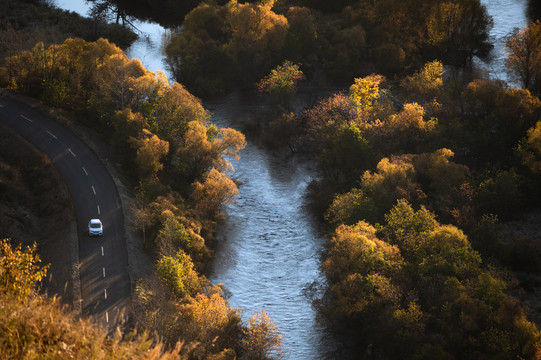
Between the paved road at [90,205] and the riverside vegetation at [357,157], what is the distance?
3.04 metres

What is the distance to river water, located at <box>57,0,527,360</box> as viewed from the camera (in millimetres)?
64562

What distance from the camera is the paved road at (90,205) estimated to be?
197ft

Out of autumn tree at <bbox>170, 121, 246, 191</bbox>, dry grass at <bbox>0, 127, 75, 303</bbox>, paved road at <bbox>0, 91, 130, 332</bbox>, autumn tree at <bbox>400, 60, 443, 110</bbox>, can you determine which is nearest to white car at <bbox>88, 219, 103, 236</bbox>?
paved road at <bbox>0, 91, 130, 332</bbox>

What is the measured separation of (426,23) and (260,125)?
130 feet

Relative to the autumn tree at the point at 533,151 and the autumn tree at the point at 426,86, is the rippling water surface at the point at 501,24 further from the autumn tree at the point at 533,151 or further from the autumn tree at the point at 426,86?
the autumn tree at the point at 533,151

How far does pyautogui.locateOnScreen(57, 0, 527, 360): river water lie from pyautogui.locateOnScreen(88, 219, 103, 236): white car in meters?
14.0

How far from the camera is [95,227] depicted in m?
69.1

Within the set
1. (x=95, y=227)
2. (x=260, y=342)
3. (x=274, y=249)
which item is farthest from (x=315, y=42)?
(x=260, y=342)

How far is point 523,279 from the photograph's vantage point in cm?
6619

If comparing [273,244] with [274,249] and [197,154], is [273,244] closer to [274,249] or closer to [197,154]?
[274,249]

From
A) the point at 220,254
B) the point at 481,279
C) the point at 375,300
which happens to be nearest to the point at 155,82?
the point at 220,254

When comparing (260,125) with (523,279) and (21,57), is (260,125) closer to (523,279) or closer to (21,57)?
(21,57)

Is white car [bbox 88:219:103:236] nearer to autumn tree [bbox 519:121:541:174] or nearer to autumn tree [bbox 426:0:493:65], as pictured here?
autumn tree [bbox 519:121:541:174]

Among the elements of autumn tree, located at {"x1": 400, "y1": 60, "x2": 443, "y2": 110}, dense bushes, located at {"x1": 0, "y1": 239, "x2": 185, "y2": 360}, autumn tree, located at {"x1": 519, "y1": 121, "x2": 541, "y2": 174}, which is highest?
dense bushes, located at {"x1": 0, "y1": 239, "x2": 185, "y2": 360}
